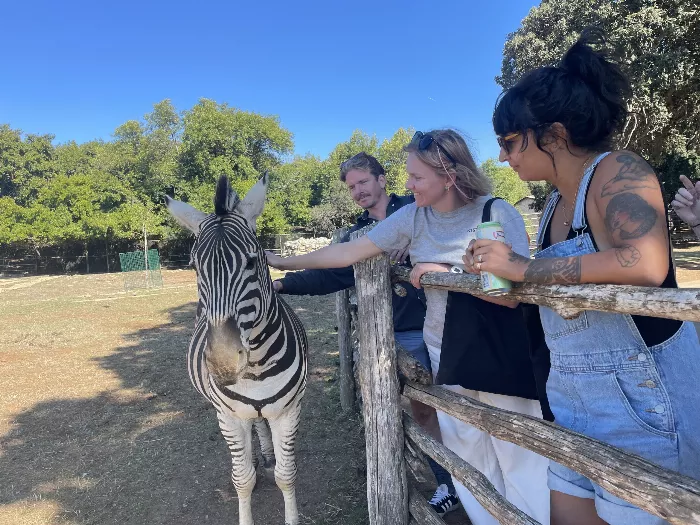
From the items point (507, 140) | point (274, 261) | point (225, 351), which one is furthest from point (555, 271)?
point (274, 261)

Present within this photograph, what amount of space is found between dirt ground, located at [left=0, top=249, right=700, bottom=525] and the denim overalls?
2134 mm

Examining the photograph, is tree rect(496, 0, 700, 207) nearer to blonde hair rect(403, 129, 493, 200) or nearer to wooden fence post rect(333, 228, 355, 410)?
wooden fence post rect(333, 228, 355, 410)

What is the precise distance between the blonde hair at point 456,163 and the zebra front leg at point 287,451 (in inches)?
79.0

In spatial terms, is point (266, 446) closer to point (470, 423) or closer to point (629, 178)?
point (470, 423)

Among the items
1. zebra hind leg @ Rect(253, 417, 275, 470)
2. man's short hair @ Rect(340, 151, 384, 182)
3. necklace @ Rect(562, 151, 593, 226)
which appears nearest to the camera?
necklace @ Rect(562, 151, 593, 226)

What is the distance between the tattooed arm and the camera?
122cm

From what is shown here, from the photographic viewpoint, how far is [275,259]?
10.0 ft

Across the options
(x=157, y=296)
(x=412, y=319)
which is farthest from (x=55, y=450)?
(x=157, y=296)

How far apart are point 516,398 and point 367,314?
2.93 ft

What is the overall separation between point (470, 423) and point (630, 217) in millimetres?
1166

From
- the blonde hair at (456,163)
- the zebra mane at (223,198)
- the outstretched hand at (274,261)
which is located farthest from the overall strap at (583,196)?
the zebra mane at (223,198)

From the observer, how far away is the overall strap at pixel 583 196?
1.38m

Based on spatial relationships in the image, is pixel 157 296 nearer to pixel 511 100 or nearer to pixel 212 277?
pixel 212 277

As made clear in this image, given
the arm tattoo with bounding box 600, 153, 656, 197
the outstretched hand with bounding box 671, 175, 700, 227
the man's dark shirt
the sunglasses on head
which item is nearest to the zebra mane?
the man's dark shirt
